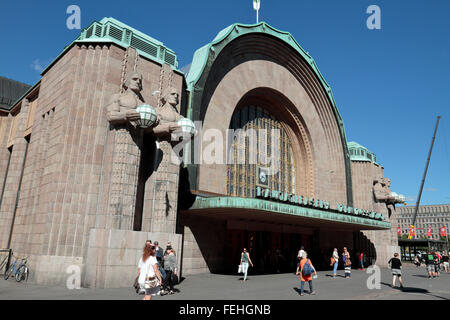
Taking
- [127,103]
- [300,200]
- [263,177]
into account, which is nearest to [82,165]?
[127,103]

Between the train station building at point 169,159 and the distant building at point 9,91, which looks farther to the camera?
the distant building at point 9,91

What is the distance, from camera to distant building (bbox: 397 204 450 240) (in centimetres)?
15200

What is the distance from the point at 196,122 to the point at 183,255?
8189 mm

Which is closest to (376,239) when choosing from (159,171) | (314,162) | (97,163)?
(314,162)

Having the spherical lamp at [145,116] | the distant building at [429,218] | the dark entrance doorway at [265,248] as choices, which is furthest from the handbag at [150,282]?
the distant building at [429,218]

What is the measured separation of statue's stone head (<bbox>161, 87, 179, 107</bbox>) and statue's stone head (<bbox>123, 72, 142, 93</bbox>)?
1.57 meters

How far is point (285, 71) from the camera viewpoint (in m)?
30.8

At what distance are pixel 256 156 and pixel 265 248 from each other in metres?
7.35

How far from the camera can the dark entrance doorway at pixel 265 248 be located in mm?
23066

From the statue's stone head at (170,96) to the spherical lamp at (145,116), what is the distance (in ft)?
9.66

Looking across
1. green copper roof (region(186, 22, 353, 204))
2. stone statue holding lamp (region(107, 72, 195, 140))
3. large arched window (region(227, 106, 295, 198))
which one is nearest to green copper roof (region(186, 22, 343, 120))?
green copper roof (region(186, 22, 353, 204))

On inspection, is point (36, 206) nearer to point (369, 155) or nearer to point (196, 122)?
point (196, 122)

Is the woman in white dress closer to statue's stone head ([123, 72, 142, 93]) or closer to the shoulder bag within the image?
the shoulder bag

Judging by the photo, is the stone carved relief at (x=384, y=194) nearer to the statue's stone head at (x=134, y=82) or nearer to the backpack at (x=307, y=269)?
the backpack at (x=307, y=269)
